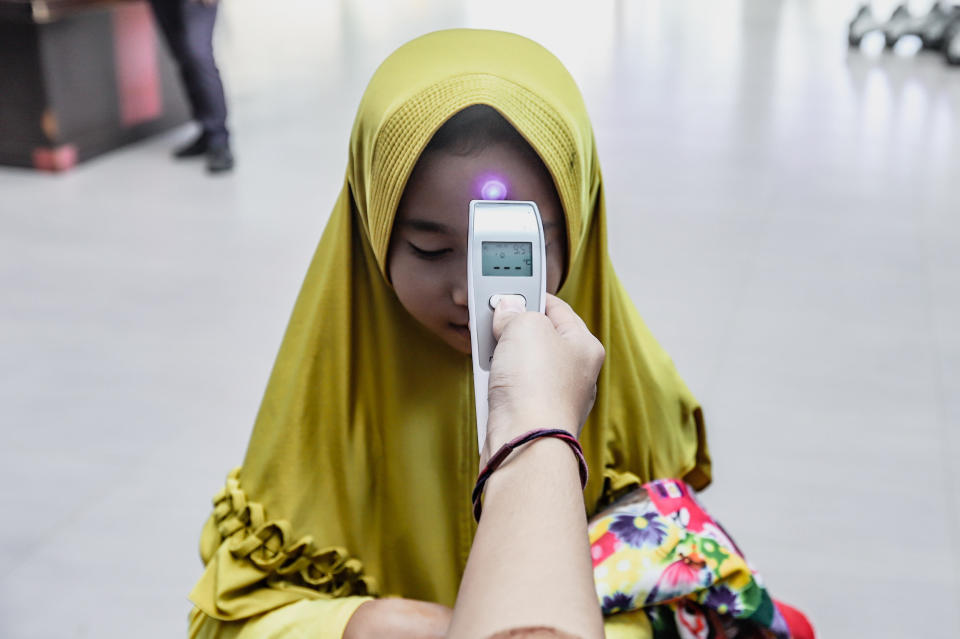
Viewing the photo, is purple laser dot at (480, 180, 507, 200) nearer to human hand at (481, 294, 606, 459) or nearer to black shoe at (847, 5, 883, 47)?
human hand at (481, 294, 606, 459)

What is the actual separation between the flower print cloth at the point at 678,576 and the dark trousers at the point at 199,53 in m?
3.58

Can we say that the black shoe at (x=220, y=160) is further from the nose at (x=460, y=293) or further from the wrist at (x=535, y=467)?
the wrist at (x=535, y=467)

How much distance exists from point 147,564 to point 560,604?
1654 millimetres

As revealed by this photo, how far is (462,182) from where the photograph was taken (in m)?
1.10

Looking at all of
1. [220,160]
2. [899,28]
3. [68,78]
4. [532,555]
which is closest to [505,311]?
[532,555]

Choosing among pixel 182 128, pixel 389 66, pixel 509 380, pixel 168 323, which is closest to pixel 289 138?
pixel 182 128

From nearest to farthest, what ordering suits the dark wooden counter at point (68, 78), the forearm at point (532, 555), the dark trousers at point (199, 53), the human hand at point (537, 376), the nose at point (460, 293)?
the forearm at point (532, 555)
the human hand at point (537, 376)
the nose at point (460, 293)
the dark wooden counter at point (68, 78)
the dark trousers at point (199, 53)

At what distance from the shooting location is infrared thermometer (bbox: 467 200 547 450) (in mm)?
945

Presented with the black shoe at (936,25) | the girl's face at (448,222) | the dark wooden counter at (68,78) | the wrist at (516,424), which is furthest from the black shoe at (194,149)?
the black shoe at (936,25)

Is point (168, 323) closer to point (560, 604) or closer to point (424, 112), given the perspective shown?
point (424, 112)

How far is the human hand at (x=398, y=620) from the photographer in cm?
112

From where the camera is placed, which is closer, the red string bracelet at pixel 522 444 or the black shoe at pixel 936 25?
the red string bracelet at pixel 522 444

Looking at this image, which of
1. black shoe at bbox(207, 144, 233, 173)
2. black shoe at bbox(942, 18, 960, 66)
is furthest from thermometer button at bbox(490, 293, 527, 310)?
black shoe at bbox(942, 18, 960, 66)

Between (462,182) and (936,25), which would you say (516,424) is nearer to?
(462,182)
